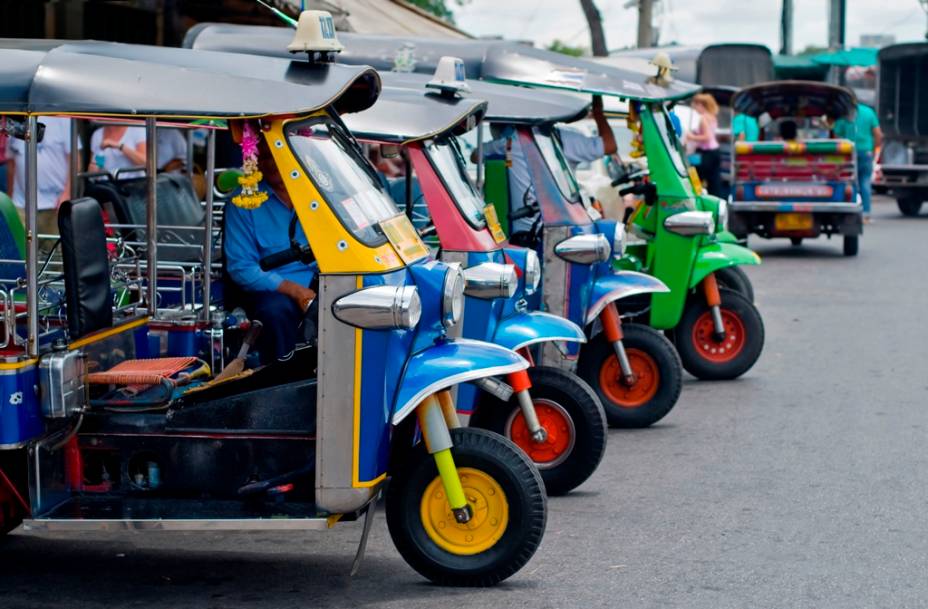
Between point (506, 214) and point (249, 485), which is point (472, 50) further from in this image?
point (249, 485)

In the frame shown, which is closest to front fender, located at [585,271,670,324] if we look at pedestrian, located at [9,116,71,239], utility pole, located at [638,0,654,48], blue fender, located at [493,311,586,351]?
blue fender, located at [493,311,586,351]

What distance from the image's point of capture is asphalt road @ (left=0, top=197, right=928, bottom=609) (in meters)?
5.64

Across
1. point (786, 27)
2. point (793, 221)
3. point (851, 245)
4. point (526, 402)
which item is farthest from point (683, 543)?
point (786, 27)

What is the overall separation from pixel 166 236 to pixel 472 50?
3.14 metres

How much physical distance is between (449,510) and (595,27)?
26.0 metres

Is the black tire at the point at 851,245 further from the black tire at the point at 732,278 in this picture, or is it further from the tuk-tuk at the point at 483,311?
the tuk-tuk at the point at 483,311

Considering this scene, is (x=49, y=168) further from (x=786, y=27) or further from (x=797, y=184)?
(x=786, y=27)

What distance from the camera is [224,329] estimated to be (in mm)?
A: 7191

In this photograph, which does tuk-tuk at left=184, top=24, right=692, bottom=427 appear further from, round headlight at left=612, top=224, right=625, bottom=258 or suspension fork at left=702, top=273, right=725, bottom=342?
suspension fork at left=702, top=273, right=725, bottom=342

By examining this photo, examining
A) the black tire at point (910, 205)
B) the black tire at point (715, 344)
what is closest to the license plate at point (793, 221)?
the black tire at point (715, 344)

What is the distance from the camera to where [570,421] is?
23.3 feet

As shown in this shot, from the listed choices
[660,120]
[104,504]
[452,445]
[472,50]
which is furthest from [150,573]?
[472,50]

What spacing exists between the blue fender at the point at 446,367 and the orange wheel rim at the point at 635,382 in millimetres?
3183

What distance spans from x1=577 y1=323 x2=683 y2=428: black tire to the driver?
8.27ft
